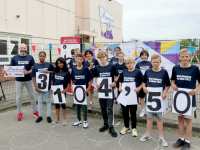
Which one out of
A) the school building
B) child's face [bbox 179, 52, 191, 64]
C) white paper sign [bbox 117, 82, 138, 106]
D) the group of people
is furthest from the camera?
the school building

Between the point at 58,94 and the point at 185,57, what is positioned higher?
the point at 185,57

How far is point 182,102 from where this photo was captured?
3.42m

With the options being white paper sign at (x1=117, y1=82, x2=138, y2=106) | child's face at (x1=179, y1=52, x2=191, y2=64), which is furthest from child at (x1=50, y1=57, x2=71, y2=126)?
child's face at (x1=179, y1=52, x2=191, y2=64)

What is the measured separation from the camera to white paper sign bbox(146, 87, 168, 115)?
3.61 m

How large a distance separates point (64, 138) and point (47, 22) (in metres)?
12.1

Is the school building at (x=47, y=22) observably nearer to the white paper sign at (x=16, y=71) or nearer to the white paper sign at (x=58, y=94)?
the white paper sign at (x=16, y=71)

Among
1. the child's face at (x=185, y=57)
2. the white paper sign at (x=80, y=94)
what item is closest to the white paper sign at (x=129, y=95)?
the white paper sign at (x=80, y=94)

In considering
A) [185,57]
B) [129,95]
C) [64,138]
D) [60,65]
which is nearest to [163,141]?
[129,95]

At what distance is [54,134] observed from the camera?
4.16m

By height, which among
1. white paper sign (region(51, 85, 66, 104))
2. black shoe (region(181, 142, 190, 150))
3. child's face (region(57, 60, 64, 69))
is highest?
child's face (region(57, 60, 64, 69))

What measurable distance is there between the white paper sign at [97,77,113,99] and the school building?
4.90 m

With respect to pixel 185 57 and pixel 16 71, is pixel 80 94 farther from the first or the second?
pixel 185 57

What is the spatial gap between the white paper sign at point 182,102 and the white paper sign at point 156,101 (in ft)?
0.74

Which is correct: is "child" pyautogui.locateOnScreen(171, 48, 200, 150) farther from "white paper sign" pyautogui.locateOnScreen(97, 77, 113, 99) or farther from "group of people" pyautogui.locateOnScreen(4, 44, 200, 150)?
"white paper sign" pyautogui.locateOnScreen(97, 77, 113, 99)
